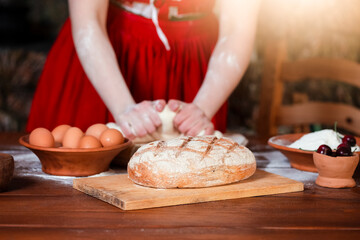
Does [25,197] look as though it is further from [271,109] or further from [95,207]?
[271,109]

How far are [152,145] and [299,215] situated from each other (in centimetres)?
34

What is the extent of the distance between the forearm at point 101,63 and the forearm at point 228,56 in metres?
0.24

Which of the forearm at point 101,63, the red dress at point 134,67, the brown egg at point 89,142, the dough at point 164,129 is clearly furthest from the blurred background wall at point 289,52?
the brown egg at point 89,142

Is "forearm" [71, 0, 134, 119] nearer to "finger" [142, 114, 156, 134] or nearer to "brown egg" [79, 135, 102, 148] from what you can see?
"finger" [142, 114, 156, 134]

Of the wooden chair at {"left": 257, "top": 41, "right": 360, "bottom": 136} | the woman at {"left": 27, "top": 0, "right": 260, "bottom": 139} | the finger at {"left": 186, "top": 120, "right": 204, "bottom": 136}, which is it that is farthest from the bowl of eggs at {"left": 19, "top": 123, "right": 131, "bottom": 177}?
the wooden chair at {"left": 257, "top": 41, "right": 360, "bottom": 136}

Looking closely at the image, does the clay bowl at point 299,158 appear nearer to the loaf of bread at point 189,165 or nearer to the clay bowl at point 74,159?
the loaf of bread at point 189,165

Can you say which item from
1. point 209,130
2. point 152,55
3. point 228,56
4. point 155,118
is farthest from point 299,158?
point 152,55

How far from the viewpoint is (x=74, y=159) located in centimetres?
104

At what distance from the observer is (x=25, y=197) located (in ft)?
2.91

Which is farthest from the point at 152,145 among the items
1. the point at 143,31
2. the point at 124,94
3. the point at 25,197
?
the point at 143,31

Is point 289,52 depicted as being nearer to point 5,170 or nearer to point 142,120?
point 142,120

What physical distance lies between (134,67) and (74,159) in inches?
28.4

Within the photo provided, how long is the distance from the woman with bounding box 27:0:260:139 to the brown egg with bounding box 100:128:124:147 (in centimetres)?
37

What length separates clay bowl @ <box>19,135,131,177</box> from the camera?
102 cm
